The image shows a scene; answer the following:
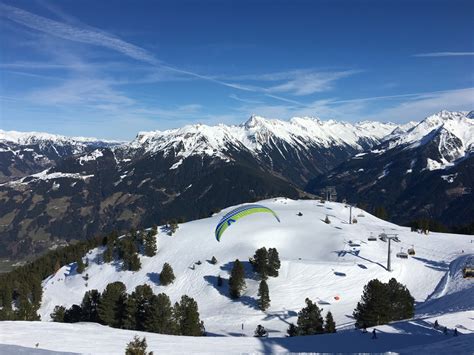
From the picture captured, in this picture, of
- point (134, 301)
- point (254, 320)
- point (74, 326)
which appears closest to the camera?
point (74, 326)

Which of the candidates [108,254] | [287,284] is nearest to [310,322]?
[287,284]

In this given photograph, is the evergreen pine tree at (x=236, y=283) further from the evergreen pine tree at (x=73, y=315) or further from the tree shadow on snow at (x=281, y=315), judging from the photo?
the evergreen pine tree at (x=73, y=315)

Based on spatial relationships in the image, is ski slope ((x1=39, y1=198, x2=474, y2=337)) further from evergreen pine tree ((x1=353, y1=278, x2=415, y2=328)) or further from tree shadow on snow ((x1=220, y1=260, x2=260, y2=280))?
evergreen pine tree ((x1=353, y1=278, x2=415, y2=328))

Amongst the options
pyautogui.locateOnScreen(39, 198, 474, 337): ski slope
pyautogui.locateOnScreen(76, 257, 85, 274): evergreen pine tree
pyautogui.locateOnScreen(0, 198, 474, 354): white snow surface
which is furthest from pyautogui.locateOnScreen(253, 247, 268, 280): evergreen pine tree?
pyautogui.locateOnScreen(76, 257, 85, 274): evergreen pine tree

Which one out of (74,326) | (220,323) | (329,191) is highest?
(329,191)

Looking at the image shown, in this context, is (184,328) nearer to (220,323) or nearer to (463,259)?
(220,323)

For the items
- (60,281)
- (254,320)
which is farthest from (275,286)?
(60,281)
